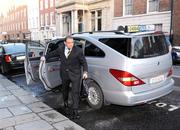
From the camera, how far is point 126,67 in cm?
489

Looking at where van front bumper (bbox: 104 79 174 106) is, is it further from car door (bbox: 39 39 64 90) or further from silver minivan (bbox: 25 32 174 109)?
car door (bbox: 39 39 64 90)

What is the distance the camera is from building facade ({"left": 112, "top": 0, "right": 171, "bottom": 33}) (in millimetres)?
22828

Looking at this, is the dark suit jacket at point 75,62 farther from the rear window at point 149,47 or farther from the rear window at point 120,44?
the rear window at point 149,47

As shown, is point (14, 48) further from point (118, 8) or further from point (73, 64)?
point (118, 8)

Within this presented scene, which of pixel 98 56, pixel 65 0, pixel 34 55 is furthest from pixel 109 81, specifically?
pixel 65 0

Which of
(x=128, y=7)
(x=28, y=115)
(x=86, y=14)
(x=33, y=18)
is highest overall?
(x=33, y=18)

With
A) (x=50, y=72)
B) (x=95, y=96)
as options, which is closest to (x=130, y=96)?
(x=95, y=96)

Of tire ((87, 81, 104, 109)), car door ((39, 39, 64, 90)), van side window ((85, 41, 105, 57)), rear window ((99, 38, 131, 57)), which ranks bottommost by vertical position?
tire ((87, 81, 104, 109))

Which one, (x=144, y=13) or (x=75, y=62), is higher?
(x=144, y=13)

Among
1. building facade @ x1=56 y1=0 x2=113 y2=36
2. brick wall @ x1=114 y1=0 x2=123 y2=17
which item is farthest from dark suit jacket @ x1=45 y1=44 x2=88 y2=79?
building facade @ x1=56 y1=0 x2=113 y2=36

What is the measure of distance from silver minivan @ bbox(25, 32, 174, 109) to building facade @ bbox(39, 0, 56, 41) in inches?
1624

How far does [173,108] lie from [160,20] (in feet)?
61.8

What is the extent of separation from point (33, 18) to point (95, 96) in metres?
55.3

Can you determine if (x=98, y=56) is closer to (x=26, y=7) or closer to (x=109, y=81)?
(x=109, y=81)
